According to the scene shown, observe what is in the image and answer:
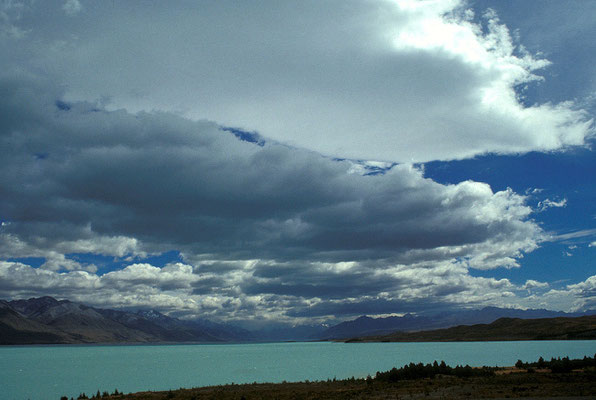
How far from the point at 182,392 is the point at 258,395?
12630 millimetres

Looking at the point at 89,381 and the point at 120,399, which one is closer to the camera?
the point at 120,399

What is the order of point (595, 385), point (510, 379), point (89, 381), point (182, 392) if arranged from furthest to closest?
point (89, 381) < point (182, 392) < point (510, 379) < point (595, 385)

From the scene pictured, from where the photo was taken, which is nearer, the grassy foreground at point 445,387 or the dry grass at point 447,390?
the dry grass at point 447,390

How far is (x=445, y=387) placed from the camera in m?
52.4

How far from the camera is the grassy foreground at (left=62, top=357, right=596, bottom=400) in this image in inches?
1790

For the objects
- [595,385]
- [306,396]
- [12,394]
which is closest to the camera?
[595,385]

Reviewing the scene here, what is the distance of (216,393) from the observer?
187ft

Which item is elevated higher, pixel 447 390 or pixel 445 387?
pixel 447 390

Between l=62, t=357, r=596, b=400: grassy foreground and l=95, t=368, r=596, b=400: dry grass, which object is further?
l=62, t=357, r=596, b=400: grassy foreground

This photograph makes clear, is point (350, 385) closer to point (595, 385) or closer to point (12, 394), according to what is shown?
point (595, 385)

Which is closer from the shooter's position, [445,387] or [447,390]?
[447,390]

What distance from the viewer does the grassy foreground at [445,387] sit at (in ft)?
149

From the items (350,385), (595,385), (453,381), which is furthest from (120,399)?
(595,385)

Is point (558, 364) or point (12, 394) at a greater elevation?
point (558, 364)
